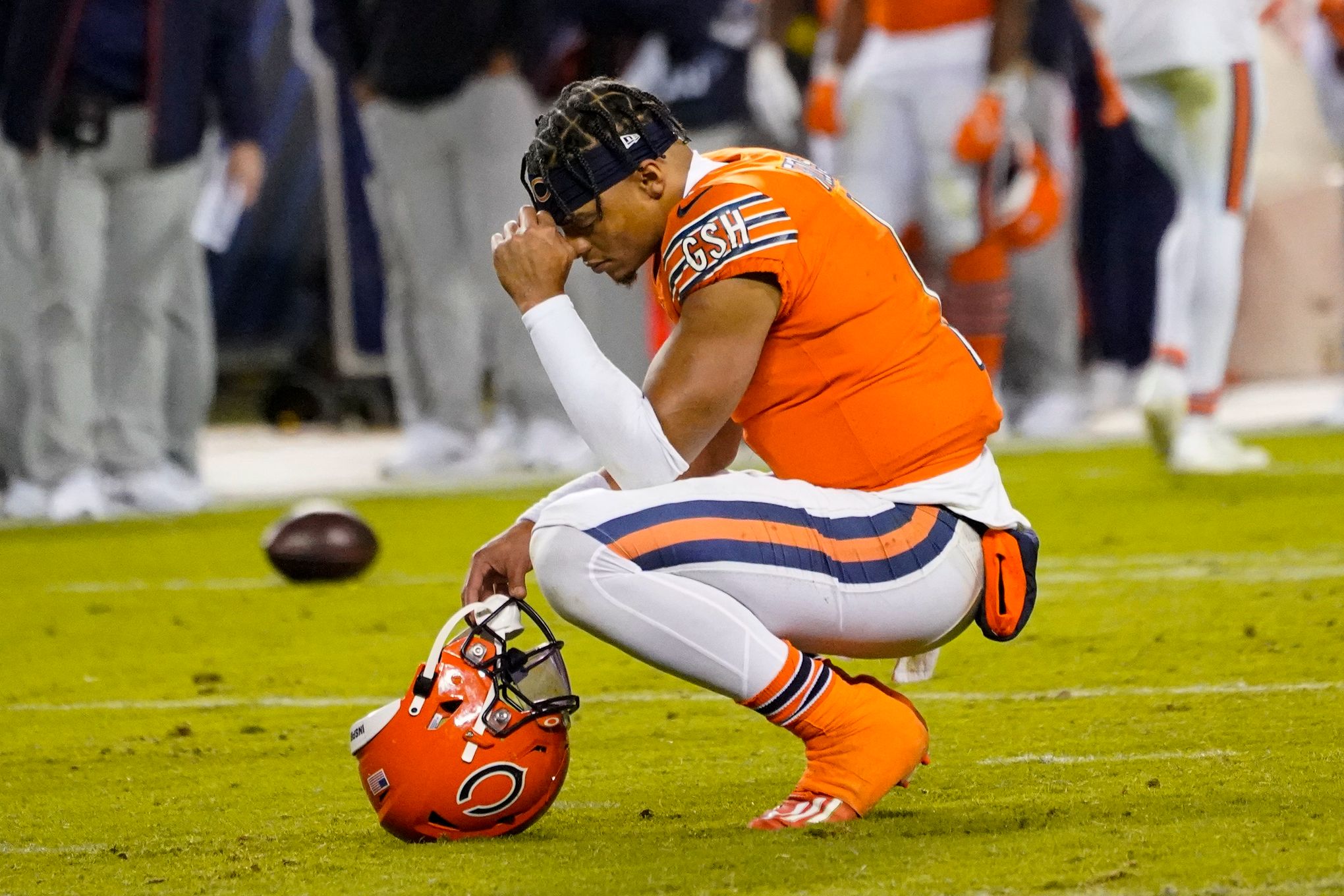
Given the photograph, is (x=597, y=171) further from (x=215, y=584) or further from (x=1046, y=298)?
(x=1046, y=298)

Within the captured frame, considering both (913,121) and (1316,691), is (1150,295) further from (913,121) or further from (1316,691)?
(1316,691)

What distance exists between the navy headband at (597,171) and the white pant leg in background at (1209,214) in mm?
3980

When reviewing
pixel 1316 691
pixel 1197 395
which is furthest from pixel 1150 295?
pixel 1316 691

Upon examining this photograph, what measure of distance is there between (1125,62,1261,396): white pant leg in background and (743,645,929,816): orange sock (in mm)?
4032

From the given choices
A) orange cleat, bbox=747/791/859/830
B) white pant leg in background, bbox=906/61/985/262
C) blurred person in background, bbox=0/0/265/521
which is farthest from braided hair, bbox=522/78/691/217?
white pant leg in background, bbox=906/61/985/262

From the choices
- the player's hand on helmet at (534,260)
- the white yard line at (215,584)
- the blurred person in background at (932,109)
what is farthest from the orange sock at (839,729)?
the blurred person in background at (932,109)

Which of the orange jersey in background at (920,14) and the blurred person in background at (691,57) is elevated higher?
the orange jersey in background at (920,14)

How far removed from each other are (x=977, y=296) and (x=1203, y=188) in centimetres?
153

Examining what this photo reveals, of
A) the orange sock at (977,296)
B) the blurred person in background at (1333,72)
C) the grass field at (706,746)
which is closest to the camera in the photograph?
the grass field at (706,746)

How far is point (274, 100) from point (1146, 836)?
10.2 metres

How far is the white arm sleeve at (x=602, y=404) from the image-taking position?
9.35ft

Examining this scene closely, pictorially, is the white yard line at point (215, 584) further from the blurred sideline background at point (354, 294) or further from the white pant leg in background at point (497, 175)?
the blurred sideline background at point (354, 294)

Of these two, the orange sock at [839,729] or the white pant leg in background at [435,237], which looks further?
the white pant leg in background at [435,237]

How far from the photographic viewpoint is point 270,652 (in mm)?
4668
